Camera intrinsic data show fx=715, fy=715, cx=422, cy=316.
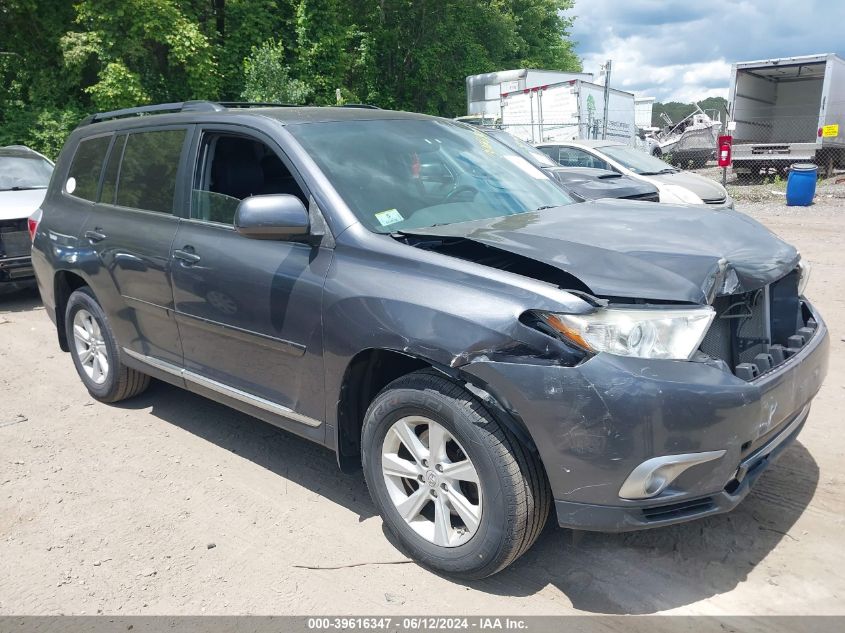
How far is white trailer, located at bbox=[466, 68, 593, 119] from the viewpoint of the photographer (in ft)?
69.9

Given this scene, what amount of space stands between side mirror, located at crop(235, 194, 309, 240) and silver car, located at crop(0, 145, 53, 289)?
560 cm

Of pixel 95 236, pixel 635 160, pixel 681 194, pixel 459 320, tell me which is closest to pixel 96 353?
pixel 95 236

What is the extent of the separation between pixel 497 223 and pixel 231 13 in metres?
19.4

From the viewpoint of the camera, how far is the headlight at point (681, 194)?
1034 centimetres

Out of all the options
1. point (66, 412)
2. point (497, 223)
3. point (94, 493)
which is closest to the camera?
point (497, 223)

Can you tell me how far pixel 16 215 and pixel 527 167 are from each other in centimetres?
618

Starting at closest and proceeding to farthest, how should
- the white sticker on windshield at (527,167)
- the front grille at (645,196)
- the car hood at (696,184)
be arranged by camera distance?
1. the white sticker on windshield at (527,167)
2. the front grille at (645,196)
3. the car hood at (696,184)

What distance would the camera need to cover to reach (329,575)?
3.02 m

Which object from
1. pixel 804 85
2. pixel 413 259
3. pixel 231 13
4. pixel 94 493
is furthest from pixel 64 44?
pixel 804 85

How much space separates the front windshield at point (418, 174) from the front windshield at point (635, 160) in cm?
782

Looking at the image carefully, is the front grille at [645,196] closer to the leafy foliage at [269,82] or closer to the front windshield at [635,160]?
the front windshield at [635,160]

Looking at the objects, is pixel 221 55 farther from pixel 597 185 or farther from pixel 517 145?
pixel 597 185

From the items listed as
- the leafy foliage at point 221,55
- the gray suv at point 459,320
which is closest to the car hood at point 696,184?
the gray suv at point 459,320

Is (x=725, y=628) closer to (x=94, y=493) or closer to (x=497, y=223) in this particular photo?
(x=497, y=223)
